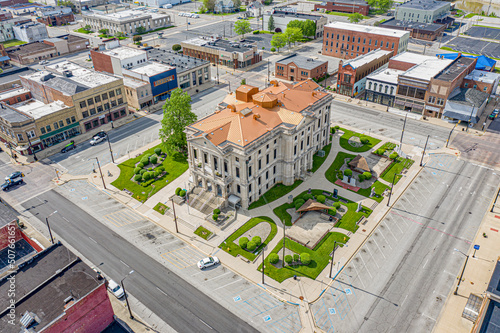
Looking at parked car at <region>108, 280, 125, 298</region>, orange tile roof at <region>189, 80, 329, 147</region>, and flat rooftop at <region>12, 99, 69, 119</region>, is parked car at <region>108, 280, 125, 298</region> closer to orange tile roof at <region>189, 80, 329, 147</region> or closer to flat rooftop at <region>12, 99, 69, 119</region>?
orange tile roof at <region>189, 80, 329, 147</region>

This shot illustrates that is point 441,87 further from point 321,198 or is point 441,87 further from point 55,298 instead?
point 55,298

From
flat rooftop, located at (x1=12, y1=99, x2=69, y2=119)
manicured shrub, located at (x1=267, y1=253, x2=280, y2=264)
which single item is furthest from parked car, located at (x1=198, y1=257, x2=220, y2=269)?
flat rooftop, located at (x1=12, y1=99, x2=69, y2=119)

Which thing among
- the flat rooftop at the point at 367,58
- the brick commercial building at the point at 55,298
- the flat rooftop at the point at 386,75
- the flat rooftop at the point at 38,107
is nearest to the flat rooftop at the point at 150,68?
the flat rooftop at the point at 38,107

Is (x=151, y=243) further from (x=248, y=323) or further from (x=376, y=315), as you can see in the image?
(x=376, y=315)

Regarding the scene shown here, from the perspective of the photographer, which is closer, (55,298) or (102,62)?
(55,298)

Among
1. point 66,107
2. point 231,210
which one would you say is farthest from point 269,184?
point 66,107

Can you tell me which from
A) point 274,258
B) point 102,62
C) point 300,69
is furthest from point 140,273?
point 102,62
